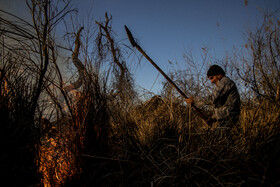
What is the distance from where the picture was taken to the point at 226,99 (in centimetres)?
259

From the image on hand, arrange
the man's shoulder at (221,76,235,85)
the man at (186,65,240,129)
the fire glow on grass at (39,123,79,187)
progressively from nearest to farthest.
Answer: the fire glow on grass at (39,123,79,187), the man at (186,65,240,129), the man's shoulder at (221,76,235,85)

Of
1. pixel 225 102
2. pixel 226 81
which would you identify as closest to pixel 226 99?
pixel 225 102

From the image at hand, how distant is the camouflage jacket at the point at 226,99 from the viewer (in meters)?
2.39

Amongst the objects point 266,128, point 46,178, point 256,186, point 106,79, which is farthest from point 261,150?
point 46,178

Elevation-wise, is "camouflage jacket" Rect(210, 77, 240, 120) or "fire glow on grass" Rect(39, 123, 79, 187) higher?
"camouflage jacket" Rect(210, 77, 240, 120)

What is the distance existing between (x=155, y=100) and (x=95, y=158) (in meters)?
3.81

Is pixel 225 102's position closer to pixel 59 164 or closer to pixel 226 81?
pixel 226 81

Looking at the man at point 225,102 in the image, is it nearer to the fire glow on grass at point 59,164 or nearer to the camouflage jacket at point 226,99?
the camouflage jacket at point 226,99

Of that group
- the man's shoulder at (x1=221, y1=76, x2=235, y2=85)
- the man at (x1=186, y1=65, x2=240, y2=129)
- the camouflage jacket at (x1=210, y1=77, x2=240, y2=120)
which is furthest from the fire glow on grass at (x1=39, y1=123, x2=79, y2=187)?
the man's shoulder at (x1=221, y1=76, x2=235, y2=85)

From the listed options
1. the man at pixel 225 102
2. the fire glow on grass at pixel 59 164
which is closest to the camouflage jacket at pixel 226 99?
the man at pixel 225 102

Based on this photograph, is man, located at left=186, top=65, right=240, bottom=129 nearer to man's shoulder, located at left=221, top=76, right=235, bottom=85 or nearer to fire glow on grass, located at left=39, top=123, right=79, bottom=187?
man's shoulder, located at left=221, top=76, right=235, bottom=85

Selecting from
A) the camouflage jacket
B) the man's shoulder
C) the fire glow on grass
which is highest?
the man's shoulder

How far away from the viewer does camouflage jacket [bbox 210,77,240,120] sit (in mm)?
2387

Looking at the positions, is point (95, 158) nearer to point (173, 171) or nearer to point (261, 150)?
point (173, 171)
